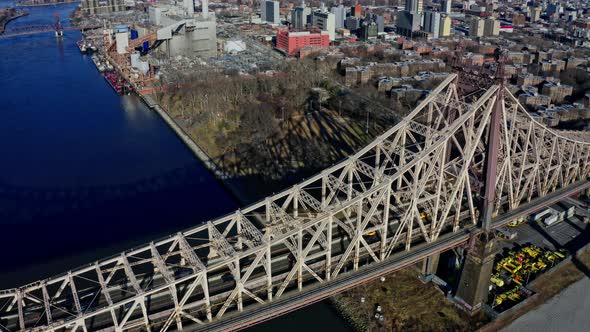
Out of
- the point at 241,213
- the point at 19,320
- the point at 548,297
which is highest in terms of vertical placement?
the point at 241,213

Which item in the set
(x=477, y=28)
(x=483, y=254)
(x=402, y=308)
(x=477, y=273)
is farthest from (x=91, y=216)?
(x=477, y=28)

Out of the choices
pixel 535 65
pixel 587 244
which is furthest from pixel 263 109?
pixel 535 65

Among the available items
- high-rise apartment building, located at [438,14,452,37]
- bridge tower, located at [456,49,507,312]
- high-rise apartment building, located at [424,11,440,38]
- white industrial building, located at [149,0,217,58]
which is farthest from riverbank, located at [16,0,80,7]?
bridge tower, located at [456,49,507,312]

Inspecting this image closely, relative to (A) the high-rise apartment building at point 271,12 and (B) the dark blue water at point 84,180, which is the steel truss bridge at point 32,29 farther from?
(B) the dark blue water at point 84,180

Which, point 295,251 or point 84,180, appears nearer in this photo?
point 295,251

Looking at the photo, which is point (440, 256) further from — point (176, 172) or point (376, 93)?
point (376, 93)

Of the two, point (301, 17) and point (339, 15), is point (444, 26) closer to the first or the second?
point (339, 15)

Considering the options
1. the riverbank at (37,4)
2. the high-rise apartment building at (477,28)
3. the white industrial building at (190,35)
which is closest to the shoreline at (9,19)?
the riverbank at (37,4)
